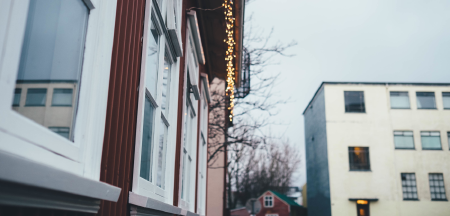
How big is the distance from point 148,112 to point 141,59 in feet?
1.47

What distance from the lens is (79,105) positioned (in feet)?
4.86

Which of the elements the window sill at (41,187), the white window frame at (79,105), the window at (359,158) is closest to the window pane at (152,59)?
the white window frame at (79,105)

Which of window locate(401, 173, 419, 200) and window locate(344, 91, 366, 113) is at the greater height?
window locate(344, 91, 366, 113)

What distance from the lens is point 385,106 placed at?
2673 centimetres

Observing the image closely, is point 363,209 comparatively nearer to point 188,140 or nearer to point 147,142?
point 188,140

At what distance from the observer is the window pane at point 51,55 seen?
1.11 m

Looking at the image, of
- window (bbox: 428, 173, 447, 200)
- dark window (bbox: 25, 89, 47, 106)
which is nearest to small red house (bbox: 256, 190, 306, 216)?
window (bbox: 428, 173, 447, 200)

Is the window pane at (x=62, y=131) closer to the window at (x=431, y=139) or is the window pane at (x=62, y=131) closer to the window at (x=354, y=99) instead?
the window at (x=354, y=99)

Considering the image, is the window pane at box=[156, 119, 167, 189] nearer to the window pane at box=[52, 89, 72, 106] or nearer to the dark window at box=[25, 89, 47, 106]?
the window pane at box=[52, 89, 72, 106]

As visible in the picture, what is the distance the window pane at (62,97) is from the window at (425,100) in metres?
28.7

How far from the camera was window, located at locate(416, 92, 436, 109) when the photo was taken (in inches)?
1051

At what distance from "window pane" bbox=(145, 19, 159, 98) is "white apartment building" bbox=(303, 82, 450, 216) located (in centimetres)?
2454

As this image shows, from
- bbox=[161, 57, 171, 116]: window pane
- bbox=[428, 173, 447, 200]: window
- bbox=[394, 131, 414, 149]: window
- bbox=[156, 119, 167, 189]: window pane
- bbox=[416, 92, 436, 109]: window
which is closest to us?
bbox=[156, 119, 167, 189]: window pane

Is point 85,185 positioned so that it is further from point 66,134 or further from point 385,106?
point 385,106
